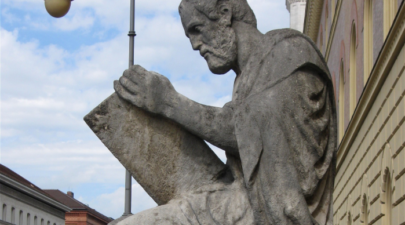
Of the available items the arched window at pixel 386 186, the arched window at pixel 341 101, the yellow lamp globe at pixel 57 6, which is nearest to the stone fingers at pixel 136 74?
the yellow lamp globe at pixel 57 6

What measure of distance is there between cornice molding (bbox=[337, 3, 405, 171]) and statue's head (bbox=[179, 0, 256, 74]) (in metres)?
11.0

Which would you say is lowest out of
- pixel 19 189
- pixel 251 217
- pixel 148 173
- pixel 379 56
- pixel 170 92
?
pixel 251 217

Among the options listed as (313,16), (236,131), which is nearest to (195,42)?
(236,131)

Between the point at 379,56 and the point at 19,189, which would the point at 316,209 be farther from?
the point at 19,189

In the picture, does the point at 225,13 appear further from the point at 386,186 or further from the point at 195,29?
the point at 386,186

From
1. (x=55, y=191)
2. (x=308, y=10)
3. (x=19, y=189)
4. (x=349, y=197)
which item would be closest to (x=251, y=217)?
(x=349, y=197)

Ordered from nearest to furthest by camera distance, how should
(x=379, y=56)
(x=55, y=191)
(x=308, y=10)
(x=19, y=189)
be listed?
1. (x=379, y=56)
2. (x=308, y=10)
3. (x=19, y=189)
4. (x=55, y=191)

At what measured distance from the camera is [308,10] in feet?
140

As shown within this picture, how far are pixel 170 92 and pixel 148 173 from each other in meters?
0.44

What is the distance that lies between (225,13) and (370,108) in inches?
647

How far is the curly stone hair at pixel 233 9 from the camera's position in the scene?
4.07 meters

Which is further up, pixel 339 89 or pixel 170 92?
pixel 339 89

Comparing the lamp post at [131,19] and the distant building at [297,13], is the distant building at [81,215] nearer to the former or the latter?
the distant building at [297,13]

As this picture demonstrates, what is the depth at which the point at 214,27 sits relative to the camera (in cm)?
409
